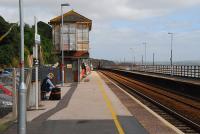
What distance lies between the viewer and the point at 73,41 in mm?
55906

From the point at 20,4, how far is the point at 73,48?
4414 centimetres

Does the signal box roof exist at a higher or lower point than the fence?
higher

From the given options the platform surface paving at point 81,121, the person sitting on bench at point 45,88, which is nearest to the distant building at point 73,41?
the person sitting on bench at point 45,88

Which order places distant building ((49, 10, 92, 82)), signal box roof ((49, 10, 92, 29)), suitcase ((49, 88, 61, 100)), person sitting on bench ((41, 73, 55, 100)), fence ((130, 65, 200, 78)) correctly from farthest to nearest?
signal box roof ((49, 10, 92, 29)) < fence ((130, 65, 200, 78)) < distant building ((49, 10, 92, 82)) < suitcase ((49, 88, 61, 100)) < person sitting on bench ((41, 73, 55, 100))

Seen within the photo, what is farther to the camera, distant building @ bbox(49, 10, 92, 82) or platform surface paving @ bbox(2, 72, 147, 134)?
distant building @ bbox(49, 10, 92, 82)

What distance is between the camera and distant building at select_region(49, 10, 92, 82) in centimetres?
4956

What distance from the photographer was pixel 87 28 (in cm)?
5869

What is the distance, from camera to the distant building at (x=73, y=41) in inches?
1951

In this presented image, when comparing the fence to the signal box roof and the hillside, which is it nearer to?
the signal box roof

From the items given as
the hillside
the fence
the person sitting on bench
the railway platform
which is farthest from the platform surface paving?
the hillside

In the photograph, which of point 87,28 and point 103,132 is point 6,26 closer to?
point 87,28

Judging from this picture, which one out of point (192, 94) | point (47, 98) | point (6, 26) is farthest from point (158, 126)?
point (6, 26)

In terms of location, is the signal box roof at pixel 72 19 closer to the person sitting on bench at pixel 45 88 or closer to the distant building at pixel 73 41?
the distant building at pixel 73 41

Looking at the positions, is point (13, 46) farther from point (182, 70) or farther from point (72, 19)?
point (182, 70)
